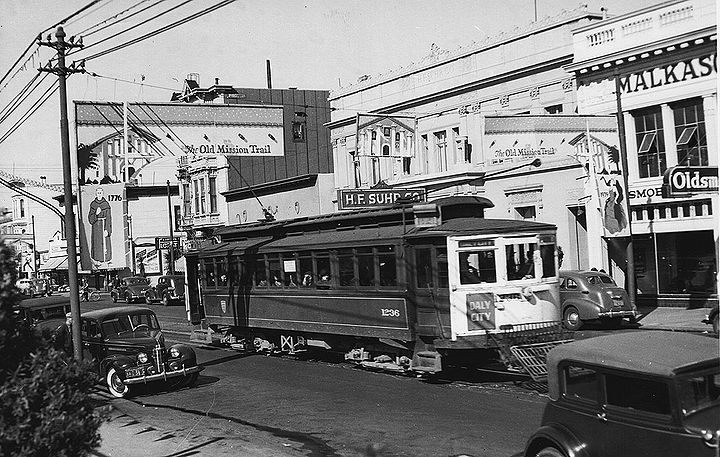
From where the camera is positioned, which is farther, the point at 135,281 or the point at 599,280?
the point at 135,281

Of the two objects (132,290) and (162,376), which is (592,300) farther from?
(132,290)

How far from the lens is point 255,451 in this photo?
11344 mm

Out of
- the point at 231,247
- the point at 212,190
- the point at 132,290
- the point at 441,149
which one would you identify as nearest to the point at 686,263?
the point at 441,149

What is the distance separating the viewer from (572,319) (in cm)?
2569

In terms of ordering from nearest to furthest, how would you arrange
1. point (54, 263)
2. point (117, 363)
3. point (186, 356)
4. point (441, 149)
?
point (117, 363), point (186, 356), point (441, 149), point (54, 263)

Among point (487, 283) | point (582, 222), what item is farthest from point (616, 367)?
point (582, 222)

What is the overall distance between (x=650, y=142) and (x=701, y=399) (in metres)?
25.0

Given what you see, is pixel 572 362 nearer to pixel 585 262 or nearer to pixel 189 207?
pixel 585 262

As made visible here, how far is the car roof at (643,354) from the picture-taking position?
22.4 ft

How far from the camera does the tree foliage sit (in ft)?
21.2

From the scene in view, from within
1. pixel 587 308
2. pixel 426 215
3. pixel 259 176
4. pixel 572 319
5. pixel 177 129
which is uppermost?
pixel 259 176

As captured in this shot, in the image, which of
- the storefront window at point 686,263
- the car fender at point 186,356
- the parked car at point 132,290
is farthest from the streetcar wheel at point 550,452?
the parked car at point 132,290

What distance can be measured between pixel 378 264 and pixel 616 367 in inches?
410

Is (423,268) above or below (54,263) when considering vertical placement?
below
